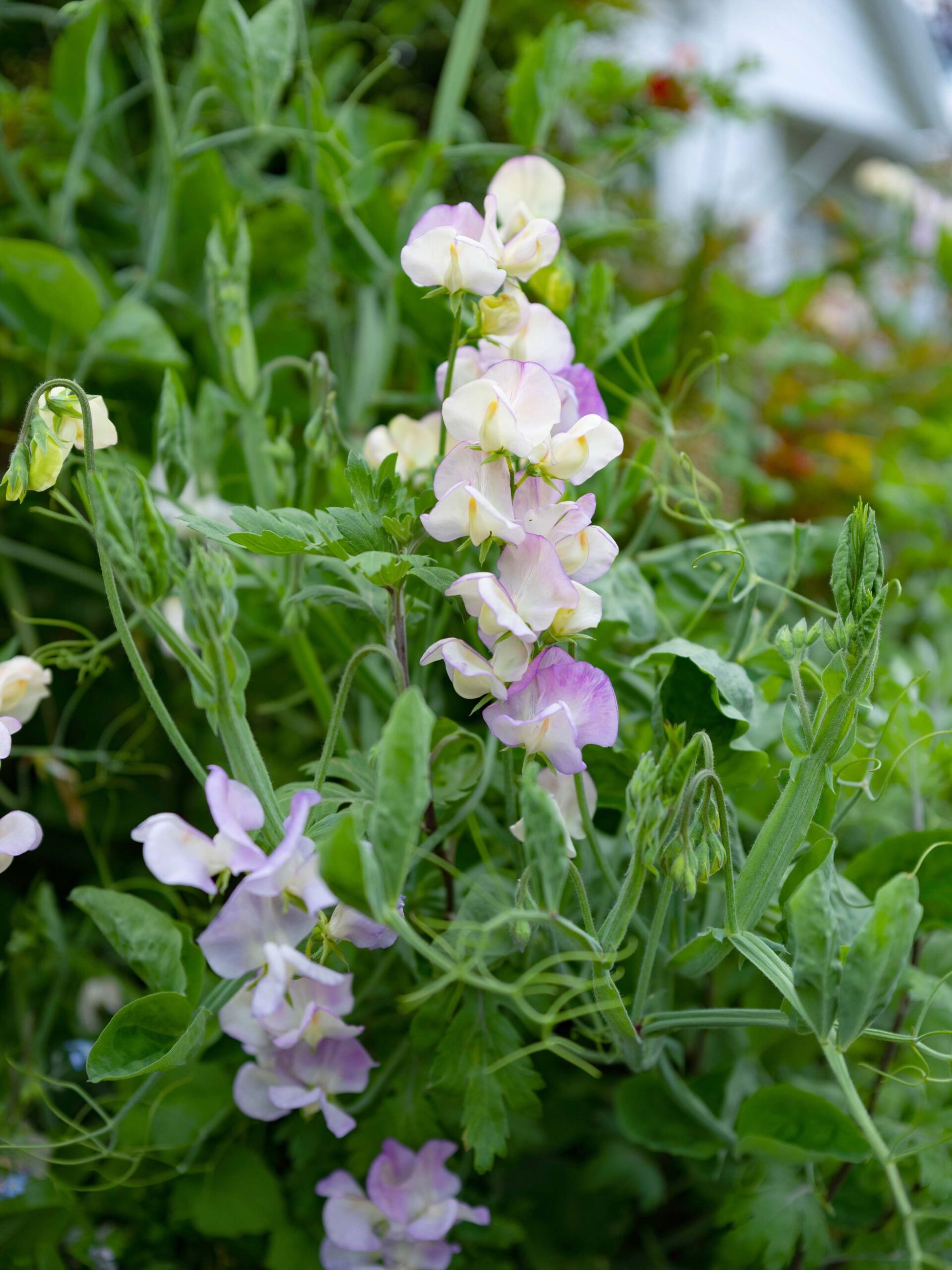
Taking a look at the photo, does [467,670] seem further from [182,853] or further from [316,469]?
[316,469]

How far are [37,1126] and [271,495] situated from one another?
0.52 metres

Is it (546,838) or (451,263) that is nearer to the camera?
(546,838)

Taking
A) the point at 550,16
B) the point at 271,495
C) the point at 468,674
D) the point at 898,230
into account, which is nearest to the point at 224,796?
the point at 468,674

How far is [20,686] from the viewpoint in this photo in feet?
1.61

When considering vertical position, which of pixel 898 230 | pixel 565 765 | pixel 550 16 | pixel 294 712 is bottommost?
pixel 294 712

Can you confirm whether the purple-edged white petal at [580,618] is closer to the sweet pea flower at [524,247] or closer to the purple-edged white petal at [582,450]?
the purple-edged white petal at [582,450]

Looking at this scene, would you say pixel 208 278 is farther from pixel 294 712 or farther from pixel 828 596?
pixel 828 596

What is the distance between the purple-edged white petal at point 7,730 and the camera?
0.41 m

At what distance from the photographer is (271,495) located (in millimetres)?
649

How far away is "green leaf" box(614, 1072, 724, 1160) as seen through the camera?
58 centimetres

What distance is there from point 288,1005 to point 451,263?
1.10ft

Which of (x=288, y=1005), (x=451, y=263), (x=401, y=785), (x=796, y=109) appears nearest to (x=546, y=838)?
(x=401, y=785)

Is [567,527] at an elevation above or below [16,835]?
above

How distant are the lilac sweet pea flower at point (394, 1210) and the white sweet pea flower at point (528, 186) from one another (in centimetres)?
52
